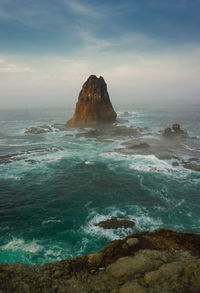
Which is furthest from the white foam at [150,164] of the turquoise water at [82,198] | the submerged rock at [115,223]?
the submerged rock at [115,223]

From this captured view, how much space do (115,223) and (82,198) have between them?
967 centimetres

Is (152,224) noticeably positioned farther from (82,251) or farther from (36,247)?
(36,247)

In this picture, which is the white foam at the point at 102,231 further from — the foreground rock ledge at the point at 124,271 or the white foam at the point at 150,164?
the white foam at the point at 150,164

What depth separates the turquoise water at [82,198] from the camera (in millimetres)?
24047

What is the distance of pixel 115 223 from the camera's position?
27.1 metres

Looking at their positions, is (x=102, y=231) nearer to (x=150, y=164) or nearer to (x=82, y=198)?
(x=82, y=198)

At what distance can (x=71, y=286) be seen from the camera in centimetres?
1273

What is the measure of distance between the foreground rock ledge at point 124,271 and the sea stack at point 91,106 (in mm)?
94189

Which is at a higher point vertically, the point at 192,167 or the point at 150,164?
the point at 150,164

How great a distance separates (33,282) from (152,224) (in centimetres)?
1848

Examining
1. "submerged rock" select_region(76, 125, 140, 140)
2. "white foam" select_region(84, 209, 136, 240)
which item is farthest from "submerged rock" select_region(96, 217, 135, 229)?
"submerged rock" select_region(76, 125, 140, 140)

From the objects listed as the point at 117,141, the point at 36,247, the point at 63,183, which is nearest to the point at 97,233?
the point at 36,247

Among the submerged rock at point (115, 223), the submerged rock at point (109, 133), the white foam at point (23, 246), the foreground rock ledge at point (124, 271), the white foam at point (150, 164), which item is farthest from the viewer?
the submerged rock at point (109, 133)

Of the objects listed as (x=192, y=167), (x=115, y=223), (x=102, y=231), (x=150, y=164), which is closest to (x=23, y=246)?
(x=102, y=231)
